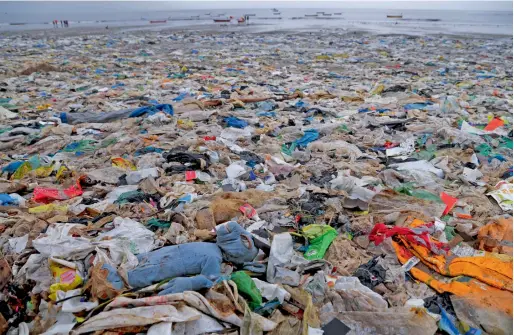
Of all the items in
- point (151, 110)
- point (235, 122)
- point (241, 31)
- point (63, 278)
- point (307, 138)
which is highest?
point (241, 31)

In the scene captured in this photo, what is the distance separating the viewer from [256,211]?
4.07 metres

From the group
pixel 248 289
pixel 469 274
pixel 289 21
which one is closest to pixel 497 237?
pixel 469 274

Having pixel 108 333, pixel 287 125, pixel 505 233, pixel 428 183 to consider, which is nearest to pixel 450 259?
pixel 505 233

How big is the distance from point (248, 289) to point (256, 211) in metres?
1.43

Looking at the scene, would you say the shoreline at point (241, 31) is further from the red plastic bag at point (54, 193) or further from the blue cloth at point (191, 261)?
the blue cloth at point (191, 261)

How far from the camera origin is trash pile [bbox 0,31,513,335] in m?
2.57

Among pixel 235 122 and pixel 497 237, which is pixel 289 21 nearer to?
pixel 235 122

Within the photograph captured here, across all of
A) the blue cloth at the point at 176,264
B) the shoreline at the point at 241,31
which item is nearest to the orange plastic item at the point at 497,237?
the blue cloth at the point at 176,264

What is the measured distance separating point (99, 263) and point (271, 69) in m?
12.0

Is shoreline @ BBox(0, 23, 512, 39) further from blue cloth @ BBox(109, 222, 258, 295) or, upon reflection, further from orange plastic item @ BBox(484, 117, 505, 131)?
blue cloth @ BBox(109, 222, 258, 295)

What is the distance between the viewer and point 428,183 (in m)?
4.85

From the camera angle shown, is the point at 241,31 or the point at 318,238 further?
the point at 241,31

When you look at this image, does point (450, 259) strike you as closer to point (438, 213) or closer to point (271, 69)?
point (438, 213)

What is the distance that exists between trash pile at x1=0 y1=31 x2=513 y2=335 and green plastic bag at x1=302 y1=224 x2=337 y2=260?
0.02 metres
